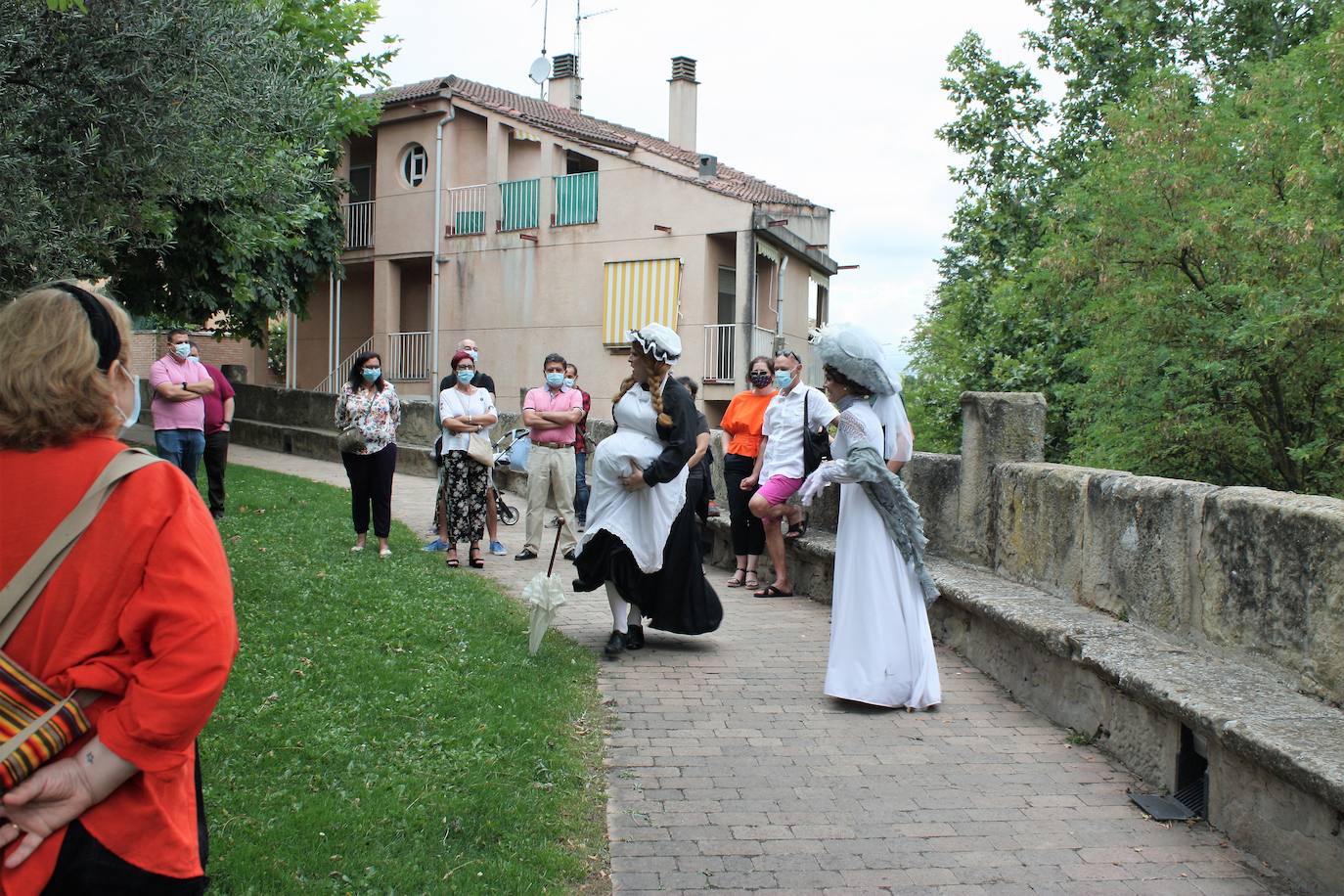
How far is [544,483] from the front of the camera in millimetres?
11141

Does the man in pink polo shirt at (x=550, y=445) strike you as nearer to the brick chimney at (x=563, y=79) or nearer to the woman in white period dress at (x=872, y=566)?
the woman in white period dress at (x=872, y=566)

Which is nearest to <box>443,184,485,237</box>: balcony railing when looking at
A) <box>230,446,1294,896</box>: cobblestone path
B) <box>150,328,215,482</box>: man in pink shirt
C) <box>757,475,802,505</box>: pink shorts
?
<box>150,328,215,482</box>: man in pink shirt

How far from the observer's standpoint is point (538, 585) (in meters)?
6.93

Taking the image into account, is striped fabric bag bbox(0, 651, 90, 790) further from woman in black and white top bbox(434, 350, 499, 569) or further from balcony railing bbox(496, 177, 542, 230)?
balcony railing bbox(496, 177, 542, 230)

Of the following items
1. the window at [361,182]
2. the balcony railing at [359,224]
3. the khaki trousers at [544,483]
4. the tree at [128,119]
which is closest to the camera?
the tree at [128,119]

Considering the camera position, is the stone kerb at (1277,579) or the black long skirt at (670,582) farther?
the black long skirt at (670,582)

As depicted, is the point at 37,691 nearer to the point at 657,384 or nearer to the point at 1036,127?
the point at 657,384

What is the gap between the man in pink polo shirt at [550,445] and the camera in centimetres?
1095

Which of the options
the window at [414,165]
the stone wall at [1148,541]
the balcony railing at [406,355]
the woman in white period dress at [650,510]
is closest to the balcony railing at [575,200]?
the window at [414,165]

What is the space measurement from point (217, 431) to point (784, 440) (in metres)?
6.23

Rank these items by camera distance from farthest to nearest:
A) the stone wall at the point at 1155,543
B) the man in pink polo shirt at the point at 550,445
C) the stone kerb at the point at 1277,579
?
1. the man in pink polo shirt at the point at 550,445
2. the stone wall at the point at 1155,543
3. the stone kerb at the point at 1277,579

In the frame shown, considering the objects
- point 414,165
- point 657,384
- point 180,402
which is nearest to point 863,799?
point 657,384

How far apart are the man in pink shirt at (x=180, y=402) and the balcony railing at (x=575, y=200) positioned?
1482cm

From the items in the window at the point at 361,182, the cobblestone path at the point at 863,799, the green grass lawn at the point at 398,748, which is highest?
the window at the point at 361,182
